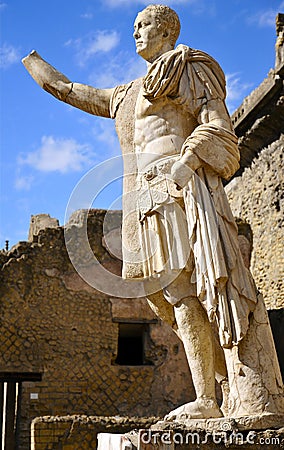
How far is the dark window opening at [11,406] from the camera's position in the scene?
29.6 feet

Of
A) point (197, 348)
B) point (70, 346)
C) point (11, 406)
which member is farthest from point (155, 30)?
point (11, 406)

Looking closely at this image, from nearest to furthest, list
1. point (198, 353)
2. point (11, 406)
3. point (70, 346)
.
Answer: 1. point (198, 353)
2. point (70, 346)
3. point (11, 406)

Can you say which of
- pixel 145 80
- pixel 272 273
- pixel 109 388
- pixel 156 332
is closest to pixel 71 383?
pixel 109 388

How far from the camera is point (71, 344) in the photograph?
9.38 meters

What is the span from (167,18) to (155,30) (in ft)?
0.29

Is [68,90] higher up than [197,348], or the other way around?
[68,90]

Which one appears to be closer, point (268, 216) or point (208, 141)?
point (208, 141)

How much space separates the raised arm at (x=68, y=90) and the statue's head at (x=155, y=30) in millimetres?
346

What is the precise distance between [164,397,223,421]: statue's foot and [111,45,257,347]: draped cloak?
0.87 feet

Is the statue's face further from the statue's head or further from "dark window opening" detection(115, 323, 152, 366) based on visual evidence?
"dark window opening" detection(115, 323, 152, 366)

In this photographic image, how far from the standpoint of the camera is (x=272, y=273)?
44.2ft

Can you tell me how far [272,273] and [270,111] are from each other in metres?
3.17

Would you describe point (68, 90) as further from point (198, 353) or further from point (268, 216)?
point (268, 216)

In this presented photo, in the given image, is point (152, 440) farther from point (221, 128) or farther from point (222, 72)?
point (222, 72)
